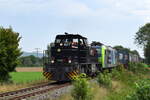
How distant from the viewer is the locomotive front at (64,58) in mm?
20969

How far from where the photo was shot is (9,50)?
25.7m

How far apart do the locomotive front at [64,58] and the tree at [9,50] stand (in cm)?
473

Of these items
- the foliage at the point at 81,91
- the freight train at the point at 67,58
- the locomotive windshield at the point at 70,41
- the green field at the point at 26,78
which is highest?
the locomotive windshield at the point at 70,41

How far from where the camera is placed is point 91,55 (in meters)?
24.0

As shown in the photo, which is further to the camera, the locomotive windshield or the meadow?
the locomotive windshield

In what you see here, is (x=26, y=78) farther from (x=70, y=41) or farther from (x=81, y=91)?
(x=81, y=91)

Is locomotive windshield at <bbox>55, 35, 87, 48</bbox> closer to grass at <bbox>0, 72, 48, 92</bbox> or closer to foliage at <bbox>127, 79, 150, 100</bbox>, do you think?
grass at <bbox>0, 72, 48, 92</bbox>

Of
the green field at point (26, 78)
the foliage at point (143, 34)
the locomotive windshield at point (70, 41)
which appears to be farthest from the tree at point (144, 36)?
the locomotive windshield at point (70, 41)

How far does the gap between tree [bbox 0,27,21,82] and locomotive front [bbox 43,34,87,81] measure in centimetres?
473

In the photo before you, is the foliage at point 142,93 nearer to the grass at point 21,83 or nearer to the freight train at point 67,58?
the grass at point 21,83

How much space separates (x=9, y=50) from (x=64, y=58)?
19.5 ft

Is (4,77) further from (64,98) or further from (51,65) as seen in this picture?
(64,98)

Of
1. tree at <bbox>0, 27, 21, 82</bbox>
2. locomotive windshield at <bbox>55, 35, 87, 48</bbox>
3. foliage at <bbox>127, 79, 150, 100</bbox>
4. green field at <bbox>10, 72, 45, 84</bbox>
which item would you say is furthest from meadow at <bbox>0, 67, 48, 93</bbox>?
foliage at <bbox>127, 79, 150, 100</bbox>

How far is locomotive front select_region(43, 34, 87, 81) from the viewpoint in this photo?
68.8 feet
